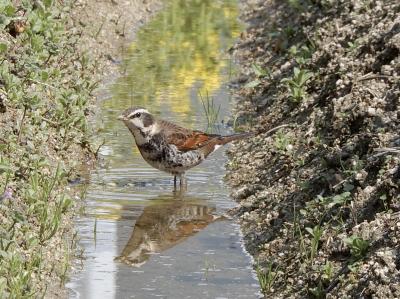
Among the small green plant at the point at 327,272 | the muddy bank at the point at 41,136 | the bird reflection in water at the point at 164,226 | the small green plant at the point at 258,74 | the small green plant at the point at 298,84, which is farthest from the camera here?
the small green plant at the point at 258,74

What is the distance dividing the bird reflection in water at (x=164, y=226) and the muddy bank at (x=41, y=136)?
531 mm

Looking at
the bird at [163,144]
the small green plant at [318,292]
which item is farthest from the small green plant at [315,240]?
the bird at [163,144]

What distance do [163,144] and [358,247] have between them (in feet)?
13.2

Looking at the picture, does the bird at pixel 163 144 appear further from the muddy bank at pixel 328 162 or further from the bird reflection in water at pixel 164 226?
the bird reflection in water at pixel 164 226

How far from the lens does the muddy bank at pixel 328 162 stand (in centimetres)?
789

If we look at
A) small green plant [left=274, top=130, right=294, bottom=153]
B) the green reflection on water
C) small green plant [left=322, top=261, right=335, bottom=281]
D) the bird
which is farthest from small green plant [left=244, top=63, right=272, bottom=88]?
small green plant [left=322, top=261, right=335, bottom=281]

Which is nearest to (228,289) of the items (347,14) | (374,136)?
(374,136)

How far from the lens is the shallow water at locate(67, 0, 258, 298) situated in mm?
8469

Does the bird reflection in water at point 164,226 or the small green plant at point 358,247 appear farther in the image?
the bird reflection in water at point 164,226

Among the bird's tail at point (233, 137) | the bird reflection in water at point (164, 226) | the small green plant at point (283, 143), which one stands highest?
the small green plant at point (283, 143)

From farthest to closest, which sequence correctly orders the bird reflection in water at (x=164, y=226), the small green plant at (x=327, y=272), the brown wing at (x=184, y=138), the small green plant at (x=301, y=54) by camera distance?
the small green plant at (x=301, y=54), the brown wing at (x=184, y=138), the bird reflection in water at (x=164, y=226), the small green plant at (x=327, y=272)

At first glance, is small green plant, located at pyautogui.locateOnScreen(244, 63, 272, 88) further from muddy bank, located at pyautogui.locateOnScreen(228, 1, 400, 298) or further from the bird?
the bird

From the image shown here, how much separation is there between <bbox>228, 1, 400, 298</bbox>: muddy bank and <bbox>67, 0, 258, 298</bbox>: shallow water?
0.23 m

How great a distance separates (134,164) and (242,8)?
963 centimetres
